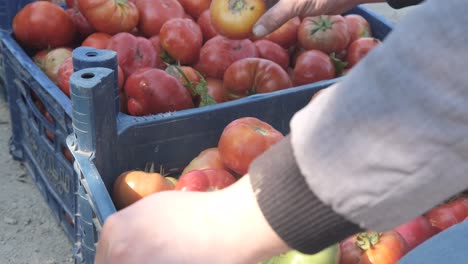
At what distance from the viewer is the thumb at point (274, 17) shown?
1.61 metres

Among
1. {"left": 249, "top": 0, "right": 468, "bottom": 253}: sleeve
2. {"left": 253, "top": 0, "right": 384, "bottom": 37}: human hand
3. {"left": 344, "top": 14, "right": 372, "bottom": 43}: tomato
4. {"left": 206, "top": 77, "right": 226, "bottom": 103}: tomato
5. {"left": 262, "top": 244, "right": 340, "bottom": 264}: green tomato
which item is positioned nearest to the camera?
{"left": 249, "top": 0, "right": 468, "bottom": 253}: sleeve

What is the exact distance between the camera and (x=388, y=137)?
0.62 meters

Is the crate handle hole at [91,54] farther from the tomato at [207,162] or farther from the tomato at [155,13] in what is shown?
the tomato at [155,13]

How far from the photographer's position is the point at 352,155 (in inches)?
24.6

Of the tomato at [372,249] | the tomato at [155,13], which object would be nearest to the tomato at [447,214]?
the tomato at [372,249]

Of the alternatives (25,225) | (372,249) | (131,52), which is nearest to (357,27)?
(131,52)

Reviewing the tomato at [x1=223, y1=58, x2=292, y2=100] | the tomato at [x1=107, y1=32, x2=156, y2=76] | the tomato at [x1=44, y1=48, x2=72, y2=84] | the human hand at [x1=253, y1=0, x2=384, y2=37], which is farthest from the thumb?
the tomato at [x1=44, y1=48, x2=72, y2=84]

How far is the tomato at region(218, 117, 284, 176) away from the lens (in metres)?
1.38

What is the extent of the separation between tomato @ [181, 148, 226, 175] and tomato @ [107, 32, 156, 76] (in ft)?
1.48

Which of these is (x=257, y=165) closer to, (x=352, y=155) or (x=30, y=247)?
(x=352, y=155)

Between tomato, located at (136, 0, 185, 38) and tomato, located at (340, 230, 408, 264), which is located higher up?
tomato, located at (136, 0, 185, 38)

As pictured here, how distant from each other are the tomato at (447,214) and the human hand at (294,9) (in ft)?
1.81

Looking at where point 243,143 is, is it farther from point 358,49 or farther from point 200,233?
point 358,49

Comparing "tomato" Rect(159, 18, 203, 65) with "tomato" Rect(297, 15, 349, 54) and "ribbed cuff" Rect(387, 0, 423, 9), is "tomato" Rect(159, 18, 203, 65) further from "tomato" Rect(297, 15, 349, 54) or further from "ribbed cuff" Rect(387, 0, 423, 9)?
"ribbed cuff" Rect(387, 0, 423, 9)
